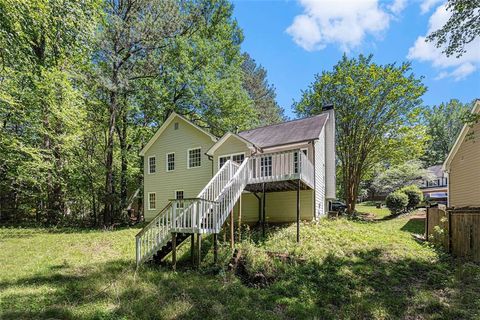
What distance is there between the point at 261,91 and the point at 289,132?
70.0 ft

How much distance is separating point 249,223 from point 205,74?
12277 mm

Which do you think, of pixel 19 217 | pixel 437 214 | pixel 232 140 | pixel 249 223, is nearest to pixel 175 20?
pixel 232 140

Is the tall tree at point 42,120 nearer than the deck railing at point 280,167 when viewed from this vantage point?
No

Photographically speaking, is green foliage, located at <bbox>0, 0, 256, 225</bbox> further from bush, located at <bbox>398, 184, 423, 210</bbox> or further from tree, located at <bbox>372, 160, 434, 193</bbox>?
tree, located at <bbox>372, 160, 434, 193</bbox>

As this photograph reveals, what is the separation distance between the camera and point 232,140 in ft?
49.7

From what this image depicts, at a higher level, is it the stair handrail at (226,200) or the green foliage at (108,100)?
the green foliage at (108,100)

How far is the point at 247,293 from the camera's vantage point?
7.09 m

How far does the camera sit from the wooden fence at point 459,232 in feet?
29.5

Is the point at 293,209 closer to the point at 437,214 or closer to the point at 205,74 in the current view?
the point at 437,214

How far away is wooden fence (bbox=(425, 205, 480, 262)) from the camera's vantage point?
354 inches

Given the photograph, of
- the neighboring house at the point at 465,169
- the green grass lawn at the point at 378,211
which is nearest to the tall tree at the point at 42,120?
the neighboring house at the point at 465,169

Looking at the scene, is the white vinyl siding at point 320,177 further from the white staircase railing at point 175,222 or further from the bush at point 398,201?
the bush at point 398,201

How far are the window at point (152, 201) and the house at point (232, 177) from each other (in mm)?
50

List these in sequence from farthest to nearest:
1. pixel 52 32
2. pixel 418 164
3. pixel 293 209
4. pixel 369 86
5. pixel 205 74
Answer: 1. pixel 418 164
2. pixel 205 74
3. pixel 369 86
4. pixel 293 209
5. pixel 52 32
